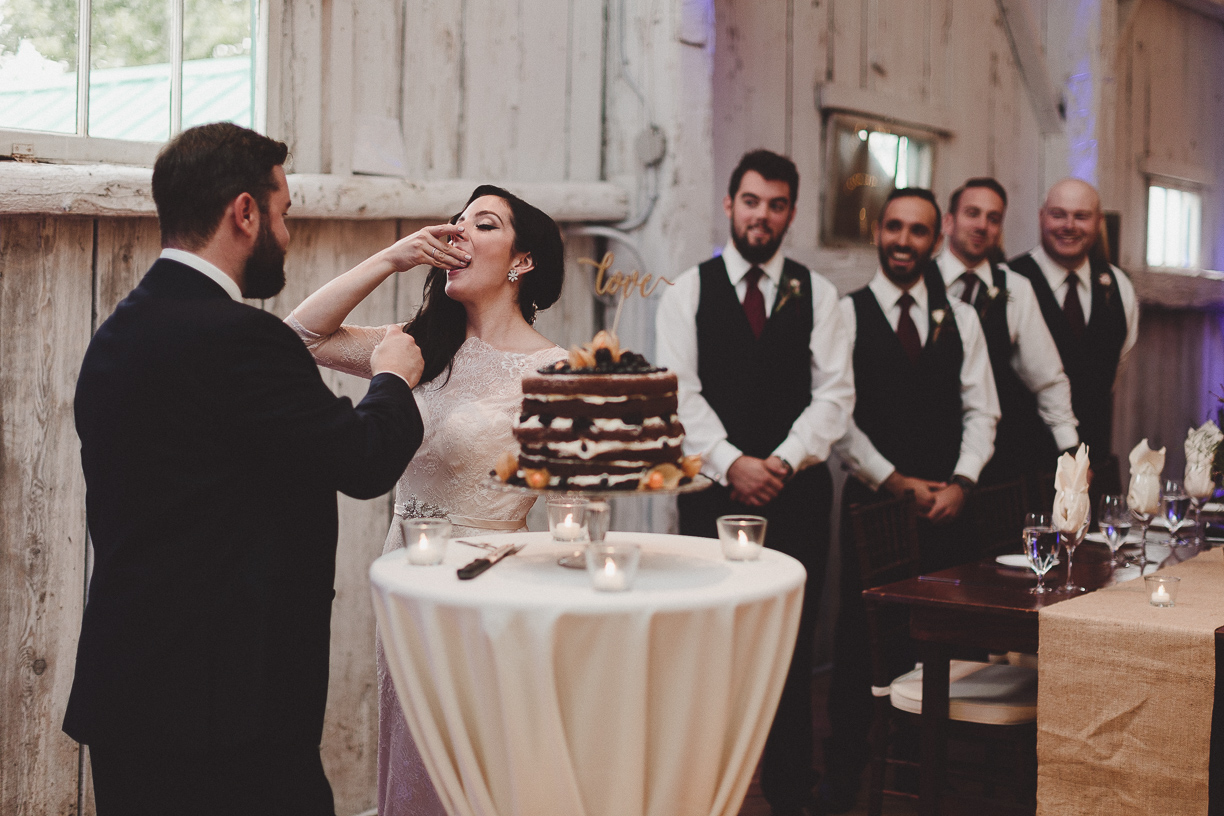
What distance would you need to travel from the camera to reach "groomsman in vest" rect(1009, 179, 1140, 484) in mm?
5066

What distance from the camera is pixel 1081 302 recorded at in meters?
5.12

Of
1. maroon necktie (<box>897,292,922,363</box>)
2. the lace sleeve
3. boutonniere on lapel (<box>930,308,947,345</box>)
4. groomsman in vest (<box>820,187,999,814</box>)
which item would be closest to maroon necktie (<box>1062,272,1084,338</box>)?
groomsman in vest (<box>820,187,999,814</box>)

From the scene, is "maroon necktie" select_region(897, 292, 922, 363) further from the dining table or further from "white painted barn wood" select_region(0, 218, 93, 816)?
"white painted barn wood" select_region(0, 218, 93, 816)

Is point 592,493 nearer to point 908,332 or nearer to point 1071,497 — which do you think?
point 1071,497

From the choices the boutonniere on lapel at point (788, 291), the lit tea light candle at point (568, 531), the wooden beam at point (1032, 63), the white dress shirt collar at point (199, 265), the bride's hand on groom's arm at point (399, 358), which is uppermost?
the wooden beam at point (1032, 63)

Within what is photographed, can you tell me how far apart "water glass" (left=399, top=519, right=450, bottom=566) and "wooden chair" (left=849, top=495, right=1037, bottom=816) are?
1.32 meters

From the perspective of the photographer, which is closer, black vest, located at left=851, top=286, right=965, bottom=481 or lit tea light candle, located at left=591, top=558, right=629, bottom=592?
lit tea light candle, located at left=591, top=558, right=629, bottom=592

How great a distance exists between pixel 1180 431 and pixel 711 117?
498 centimetres

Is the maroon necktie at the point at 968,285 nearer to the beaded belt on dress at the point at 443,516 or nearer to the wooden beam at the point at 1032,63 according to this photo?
the wooden beam at the point at 1032,63

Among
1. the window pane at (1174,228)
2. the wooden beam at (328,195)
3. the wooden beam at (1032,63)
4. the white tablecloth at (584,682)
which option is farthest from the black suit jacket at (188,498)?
the window pane at (1174,228)

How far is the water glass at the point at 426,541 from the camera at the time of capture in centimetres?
215

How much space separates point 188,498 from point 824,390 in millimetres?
2484

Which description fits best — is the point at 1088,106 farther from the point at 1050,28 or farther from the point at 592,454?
the point at 592,454

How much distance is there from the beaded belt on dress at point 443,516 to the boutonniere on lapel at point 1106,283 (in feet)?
11.4
